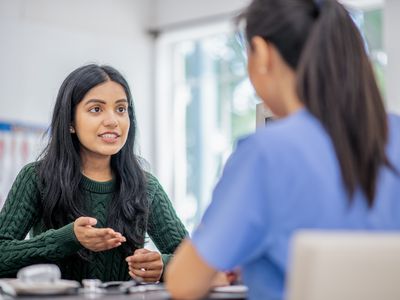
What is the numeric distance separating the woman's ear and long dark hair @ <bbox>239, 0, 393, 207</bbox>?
0.01 meters

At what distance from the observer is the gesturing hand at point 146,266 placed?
93.7 inches

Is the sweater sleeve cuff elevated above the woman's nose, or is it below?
below

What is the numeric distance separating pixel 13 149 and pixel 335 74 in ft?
15.2

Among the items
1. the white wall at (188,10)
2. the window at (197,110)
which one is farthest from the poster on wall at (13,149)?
the white wall at (188,10)

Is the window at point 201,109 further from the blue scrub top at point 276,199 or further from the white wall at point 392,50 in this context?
the blue scrub top at point 276,199

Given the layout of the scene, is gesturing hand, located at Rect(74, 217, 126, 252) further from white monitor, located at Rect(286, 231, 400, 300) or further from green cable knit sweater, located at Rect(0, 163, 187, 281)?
white monitor, located at Rect(286, 231, 400, 300)

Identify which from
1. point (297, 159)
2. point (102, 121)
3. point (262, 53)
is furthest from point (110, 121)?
point (297, 159)

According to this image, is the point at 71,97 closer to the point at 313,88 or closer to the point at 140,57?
the point at 313,88

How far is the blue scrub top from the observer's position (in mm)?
1453

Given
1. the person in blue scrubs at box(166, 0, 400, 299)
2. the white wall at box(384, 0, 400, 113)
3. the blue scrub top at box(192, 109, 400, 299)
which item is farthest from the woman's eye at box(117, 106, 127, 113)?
the white wall at box(384, 0, 400, 113)

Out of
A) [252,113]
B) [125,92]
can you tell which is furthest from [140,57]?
[125,92]

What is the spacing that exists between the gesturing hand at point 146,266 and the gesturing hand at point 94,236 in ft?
0.33

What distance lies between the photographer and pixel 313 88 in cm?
154

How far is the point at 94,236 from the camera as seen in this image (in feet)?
7.50
